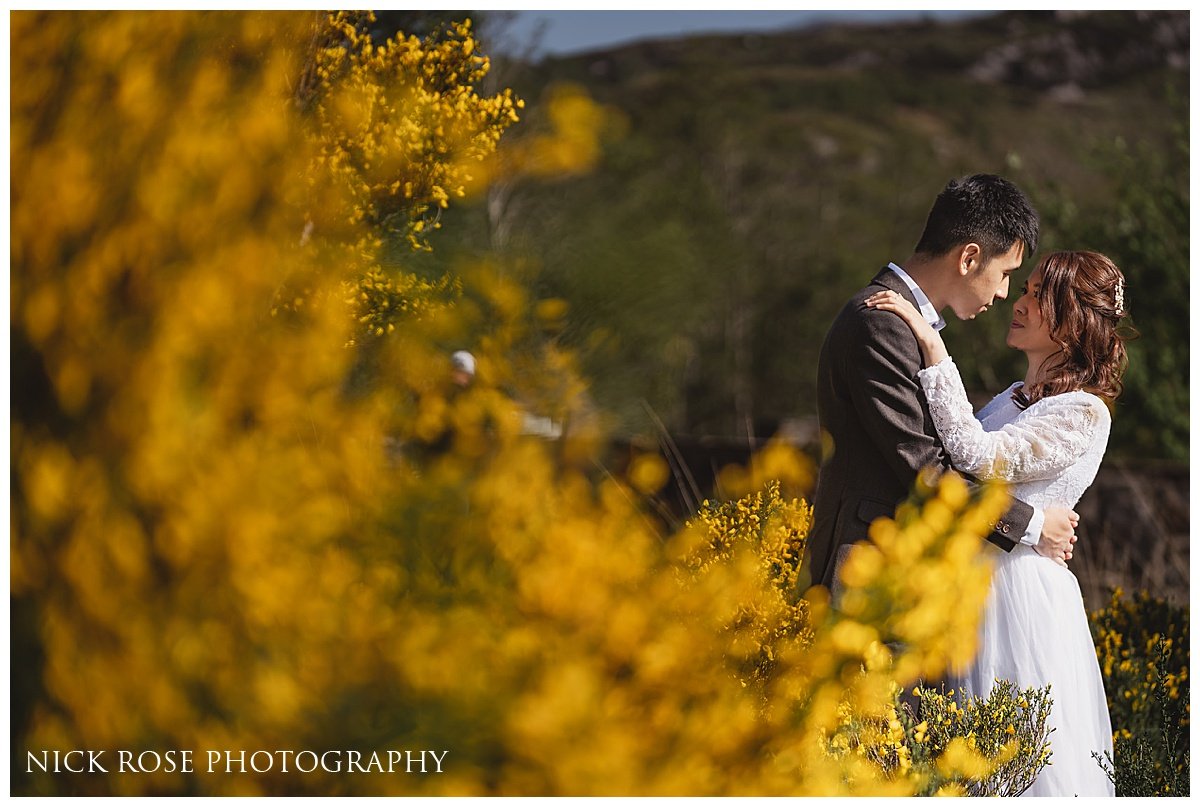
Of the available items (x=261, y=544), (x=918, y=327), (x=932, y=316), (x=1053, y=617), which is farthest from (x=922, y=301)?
(x=261, y=544)

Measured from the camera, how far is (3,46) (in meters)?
1.26

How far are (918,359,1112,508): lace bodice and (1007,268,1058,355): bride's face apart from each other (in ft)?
0.55

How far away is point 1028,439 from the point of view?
7.61 ft

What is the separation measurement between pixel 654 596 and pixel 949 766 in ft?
3.37

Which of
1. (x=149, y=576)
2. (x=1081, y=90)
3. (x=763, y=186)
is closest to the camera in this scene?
(x=149, y=576)

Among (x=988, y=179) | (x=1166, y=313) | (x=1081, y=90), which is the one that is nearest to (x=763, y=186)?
(x=1081, y=90)

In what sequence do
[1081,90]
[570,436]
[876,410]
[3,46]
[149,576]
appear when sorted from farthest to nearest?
1. [1081,90]
2. [876,410]
3. [570,436]
4. [3,46]
5. [149,576]

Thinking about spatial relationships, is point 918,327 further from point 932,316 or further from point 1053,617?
point 1053,617

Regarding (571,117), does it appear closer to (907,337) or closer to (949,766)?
(907,337)

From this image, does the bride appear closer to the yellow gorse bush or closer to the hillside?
the hillside

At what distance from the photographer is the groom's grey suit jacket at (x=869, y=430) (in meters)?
2.16

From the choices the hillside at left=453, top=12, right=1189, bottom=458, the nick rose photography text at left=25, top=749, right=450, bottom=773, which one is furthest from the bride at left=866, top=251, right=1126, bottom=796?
the nick rose photography text at left=25, top=749, right=450, bottom=773

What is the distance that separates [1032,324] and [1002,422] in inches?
10.1

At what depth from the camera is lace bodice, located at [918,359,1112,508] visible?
217 centimetres
